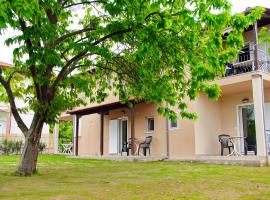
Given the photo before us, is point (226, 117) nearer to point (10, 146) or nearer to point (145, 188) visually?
point (145, 188)

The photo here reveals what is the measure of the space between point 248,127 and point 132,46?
9.05 metres

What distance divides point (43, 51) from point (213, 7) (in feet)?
12.7

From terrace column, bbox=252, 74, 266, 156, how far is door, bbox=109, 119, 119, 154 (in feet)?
34.3

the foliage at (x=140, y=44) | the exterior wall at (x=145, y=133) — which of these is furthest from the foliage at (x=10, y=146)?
the foliage at (x=140, y=44)

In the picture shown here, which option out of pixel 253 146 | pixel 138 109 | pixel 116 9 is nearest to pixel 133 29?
pixel 116 9

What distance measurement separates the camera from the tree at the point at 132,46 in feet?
23.6

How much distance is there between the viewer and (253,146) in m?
16.1

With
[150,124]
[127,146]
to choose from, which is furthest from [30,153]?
[127,146]

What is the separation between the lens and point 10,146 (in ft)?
87.8

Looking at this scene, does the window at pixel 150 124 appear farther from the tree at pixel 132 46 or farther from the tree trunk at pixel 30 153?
the tree trunk at pixel 30 153

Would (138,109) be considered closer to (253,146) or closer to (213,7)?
(253,146)

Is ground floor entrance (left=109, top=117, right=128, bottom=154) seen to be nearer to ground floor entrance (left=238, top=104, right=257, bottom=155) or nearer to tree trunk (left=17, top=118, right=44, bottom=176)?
ground floor entrance (left=238, top=104, right=257, bottom=155)

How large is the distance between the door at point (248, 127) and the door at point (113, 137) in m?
8.41

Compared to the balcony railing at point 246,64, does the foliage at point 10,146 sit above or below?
below
